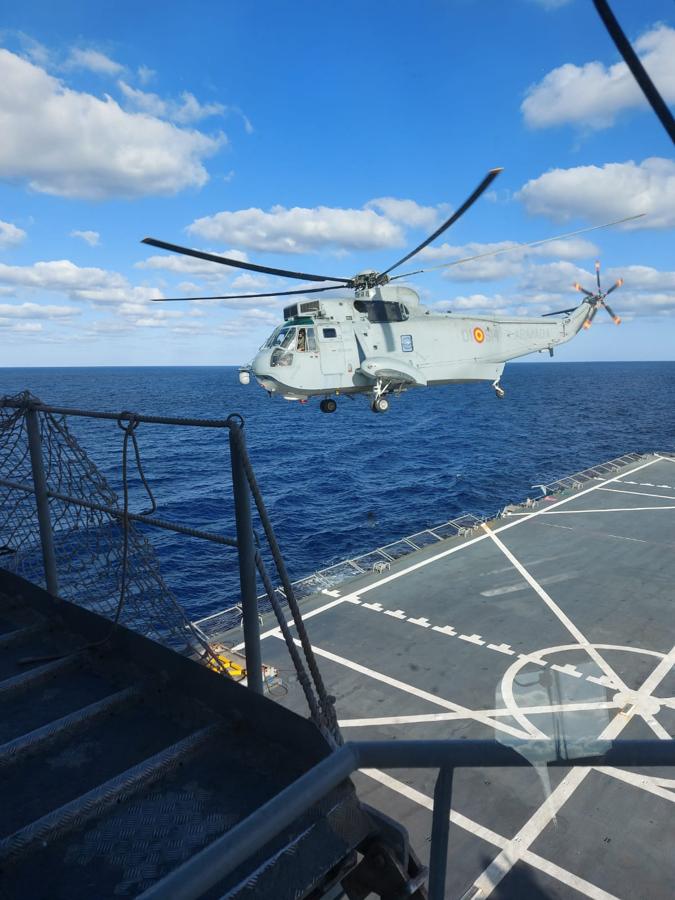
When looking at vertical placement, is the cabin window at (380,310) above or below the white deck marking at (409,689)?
above

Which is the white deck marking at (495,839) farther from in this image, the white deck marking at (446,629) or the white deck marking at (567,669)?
Answer: the white deck marking at (446,629)

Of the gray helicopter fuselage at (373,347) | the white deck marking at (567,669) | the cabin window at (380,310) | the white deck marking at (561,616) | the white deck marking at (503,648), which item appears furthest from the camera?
the cabin window at (380,310)

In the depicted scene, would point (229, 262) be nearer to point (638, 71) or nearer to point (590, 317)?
point (638, 71)

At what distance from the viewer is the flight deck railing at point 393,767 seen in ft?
5.28

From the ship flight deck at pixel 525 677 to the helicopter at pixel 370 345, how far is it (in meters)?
8.32

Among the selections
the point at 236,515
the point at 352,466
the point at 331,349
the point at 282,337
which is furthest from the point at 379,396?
the point at 352,466

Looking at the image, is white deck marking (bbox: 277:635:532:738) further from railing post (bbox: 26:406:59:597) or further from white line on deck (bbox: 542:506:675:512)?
white line on deck (bbox: 542:506:675:512)

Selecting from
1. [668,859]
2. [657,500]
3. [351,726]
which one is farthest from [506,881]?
[657,500]

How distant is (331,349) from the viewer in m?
22.3

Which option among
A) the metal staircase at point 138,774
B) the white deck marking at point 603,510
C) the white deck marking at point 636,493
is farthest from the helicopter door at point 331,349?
the white deck marking at point 636,493

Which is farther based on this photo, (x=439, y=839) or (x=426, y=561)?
(x=426, y=561)

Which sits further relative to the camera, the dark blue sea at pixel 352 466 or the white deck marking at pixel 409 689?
the dark blue sea at pixel 352 466

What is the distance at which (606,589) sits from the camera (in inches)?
862

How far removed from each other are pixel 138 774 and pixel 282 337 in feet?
64.2
